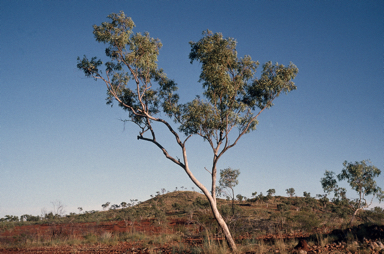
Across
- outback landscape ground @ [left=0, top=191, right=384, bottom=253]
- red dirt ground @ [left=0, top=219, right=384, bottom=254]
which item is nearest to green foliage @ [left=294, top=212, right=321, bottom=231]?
outback landscape ground @ [left=0, top=191, right=384, bottom=253]

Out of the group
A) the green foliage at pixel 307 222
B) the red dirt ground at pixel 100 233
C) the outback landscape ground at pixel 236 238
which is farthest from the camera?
the green foliage at pixel 307 222

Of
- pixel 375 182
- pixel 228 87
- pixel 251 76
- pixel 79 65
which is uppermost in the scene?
pixel 79 65

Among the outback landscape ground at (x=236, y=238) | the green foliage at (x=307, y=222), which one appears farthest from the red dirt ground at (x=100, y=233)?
the green foliage at (x=307, y=222)

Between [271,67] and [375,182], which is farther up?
[271,67]

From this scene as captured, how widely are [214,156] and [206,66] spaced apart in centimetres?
469

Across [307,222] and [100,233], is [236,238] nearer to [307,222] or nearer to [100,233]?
[307,222]

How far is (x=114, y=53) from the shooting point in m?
13.2

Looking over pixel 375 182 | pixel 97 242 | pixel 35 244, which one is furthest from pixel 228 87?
pixel 375 182

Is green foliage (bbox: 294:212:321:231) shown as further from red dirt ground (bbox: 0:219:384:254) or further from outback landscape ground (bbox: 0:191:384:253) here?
red dirt ground (bbox: 0:219:384:254)

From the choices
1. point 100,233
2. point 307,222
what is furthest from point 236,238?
point 100,233

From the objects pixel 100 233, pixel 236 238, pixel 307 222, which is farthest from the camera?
pixel 100 233

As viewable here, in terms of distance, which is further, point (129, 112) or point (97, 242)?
point (97, 242)

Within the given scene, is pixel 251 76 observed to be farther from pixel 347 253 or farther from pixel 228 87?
pixel 347 253

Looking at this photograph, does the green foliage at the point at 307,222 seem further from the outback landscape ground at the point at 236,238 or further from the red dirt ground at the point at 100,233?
the red dirt ground at the point at 100,233
